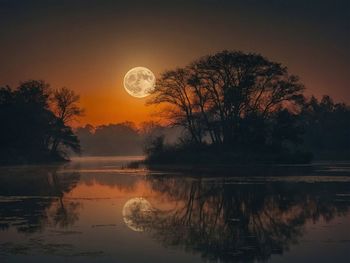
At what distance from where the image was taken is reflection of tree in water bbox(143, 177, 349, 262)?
14.4 meters

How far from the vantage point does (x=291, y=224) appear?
59.6 ft

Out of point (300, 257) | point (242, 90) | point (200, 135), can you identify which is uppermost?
point (242, 90)

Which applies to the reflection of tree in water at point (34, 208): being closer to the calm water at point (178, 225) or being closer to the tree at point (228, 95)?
the calm water at point (178, 225)

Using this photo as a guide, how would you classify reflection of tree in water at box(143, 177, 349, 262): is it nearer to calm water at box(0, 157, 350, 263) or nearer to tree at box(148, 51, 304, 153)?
calm water at box(0, 157, 350, 263)

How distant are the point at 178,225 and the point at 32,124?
79.4 metres

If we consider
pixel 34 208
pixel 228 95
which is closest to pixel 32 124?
pixel 228 95

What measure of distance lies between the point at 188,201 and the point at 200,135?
47710mm

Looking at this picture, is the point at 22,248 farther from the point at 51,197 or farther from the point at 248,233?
the point at 51,197

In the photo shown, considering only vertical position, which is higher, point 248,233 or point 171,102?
point 171,102

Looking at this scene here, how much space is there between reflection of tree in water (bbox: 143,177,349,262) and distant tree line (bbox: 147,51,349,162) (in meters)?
37.0

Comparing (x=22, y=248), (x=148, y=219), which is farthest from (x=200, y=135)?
(x=22, y=248)

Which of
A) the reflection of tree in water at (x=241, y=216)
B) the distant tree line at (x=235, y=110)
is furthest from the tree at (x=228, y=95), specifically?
the reflection of tree in water at (x=241, y=216)

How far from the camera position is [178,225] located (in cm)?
1820

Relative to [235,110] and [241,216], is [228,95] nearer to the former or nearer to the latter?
[235,110]
